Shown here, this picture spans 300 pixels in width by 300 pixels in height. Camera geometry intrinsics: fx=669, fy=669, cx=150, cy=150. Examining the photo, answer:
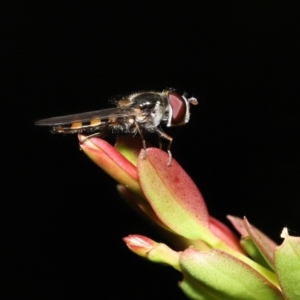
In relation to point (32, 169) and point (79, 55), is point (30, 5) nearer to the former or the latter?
point (79, 55)

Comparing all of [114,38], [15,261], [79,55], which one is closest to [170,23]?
[114,38]

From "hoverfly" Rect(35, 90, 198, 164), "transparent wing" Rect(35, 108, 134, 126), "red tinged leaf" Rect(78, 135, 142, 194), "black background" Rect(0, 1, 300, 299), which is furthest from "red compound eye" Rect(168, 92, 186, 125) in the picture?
"black background" Rect(0, 1, 300, 299)

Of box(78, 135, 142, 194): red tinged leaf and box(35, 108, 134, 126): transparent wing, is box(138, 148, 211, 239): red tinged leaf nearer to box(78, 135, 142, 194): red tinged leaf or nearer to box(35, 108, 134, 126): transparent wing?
box(78, 135, 142, 194): red tinged leaf

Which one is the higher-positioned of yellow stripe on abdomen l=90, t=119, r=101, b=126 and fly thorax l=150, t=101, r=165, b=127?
fly thorax l=150, t=101, r=165, b=127

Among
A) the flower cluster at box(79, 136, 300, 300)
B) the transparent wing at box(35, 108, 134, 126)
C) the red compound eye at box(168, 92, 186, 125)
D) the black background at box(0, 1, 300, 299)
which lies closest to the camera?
the flower cluster at box(79, 136, 300, 300)

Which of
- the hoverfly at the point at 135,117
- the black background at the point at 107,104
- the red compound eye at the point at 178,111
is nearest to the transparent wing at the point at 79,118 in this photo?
the hoverfly at the point at 135,117

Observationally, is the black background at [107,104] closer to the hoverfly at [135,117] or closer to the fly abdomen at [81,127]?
the hoverfly at [135,117]
